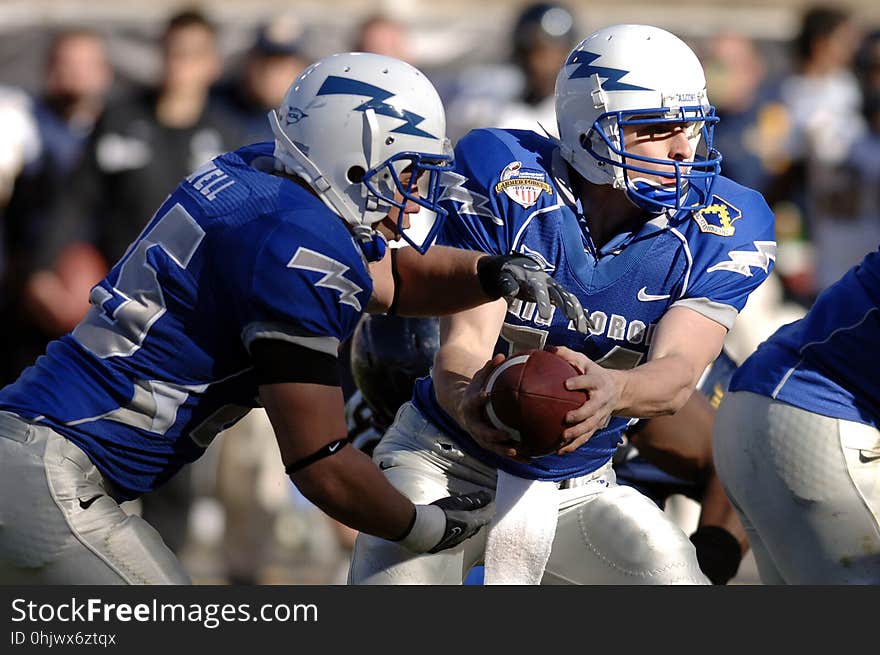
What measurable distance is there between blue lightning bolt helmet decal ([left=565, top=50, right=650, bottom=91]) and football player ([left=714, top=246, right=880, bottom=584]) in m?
0.79

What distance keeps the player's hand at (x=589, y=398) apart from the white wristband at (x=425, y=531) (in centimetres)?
34

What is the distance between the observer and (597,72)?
14.0ft

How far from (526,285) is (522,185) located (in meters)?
0.46

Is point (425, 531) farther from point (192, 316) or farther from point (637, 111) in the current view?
point (637, 111)

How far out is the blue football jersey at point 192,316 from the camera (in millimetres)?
3457

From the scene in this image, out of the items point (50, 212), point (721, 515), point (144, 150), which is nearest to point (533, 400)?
point (721, 515)

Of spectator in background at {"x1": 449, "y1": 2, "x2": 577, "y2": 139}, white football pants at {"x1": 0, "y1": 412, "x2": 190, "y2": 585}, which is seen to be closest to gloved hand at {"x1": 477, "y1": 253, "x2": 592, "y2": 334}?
white football pants at {"x1": 0, "y1": 412, "x2": 190, "y2": 585}

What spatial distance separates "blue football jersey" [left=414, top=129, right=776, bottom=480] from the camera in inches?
162

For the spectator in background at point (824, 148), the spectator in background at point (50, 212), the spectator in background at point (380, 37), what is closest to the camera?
the spectator in background at point (50, 212)

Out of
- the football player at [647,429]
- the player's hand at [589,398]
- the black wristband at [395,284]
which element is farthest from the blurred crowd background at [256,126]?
the player's hand at [589,398]

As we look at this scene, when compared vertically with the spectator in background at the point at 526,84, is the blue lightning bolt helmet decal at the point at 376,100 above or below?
above

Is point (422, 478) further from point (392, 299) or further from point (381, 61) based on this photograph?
point (381, 61)

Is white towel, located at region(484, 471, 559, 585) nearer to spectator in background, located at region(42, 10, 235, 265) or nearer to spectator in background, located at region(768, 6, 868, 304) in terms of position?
spectator in background, located at region(42, 10, 235, 265)

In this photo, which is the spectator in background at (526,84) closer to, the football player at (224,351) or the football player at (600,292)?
the football player at (600,292)
